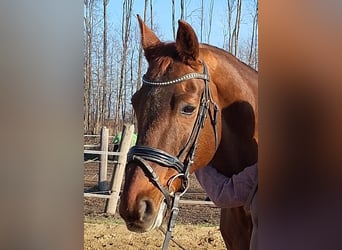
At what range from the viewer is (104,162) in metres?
1.33

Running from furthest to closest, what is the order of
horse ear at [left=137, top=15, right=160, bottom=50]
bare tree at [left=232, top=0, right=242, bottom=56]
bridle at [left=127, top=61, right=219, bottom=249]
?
bare tree at [left=232, top=0, right=242, bottom=56] < horse ear at [left=137, top=15, right=160, bottom=50] < bridle at [left=127, top=61, right=219, bottom=249]

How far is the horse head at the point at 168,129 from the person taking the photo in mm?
853

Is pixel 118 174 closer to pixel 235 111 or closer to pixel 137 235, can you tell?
pixel 137 235

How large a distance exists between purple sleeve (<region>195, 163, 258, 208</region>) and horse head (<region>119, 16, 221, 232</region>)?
0.13 ft

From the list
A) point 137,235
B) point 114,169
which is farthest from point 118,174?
point 137,235

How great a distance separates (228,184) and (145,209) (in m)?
0.17

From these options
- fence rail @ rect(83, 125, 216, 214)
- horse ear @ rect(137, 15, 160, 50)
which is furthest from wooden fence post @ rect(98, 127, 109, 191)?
horse ear @ rect(137, 15, 160, 50)

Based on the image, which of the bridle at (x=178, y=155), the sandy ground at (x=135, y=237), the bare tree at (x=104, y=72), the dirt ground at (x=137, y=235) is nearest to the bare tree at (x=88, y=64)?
the bare tree at (x=104, y=72)

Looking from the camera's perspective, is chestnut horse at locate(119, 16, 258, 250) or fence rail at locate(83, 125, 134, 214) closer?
chestnut horse at locate(119, 16, 258, 250)

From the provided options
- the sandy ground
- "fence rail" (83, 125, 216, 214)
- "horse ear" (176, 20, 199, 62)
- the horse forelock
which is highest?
"horse ear" (176, 20, 199, 62)

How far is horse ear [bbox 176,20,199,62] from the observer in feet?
2.92

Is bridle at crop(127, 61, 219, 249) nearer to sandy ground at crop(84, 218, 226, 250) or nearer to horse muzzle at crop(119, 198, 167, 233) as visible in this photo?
horse muzzle at crop(119, 198, 167, 233)
